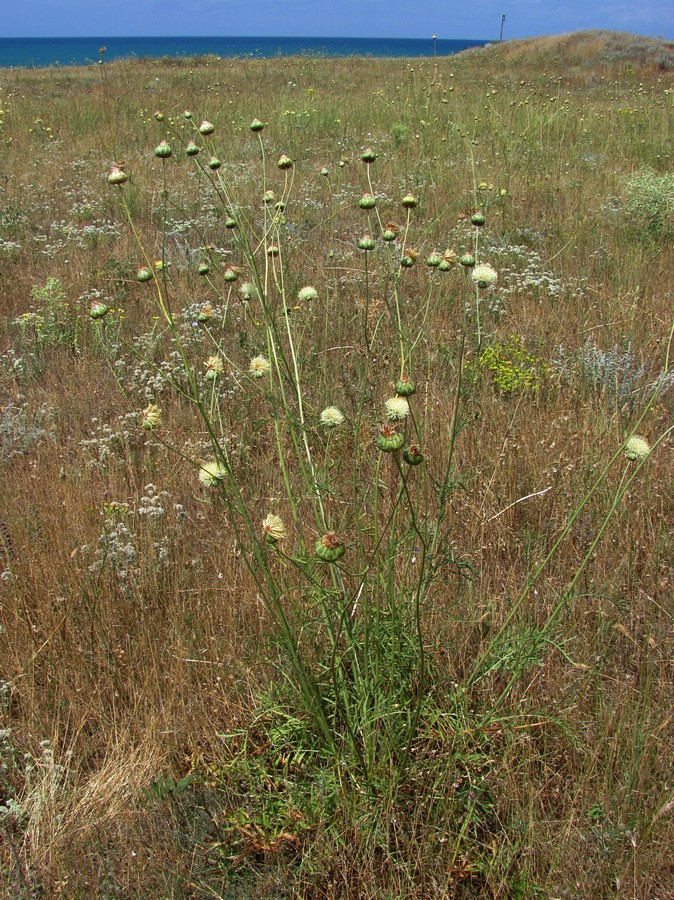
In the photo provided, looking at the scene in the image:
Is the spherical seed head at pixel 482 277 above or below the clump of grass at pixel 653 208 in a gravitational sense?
above

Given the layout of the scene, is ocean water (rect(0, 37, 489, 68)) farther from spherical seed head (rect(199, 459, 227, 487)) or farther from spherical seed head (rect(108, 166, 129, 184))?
spherical seed head (rect(199, 459, 227, 487))

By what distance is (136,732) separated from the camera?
1.74 metres

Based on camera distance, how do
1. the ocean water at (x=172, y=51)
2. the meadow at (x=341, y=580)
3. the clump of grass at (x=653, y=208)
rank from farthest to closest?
1. the ocean water at (x=172, y=51)
2. the clump of grass at (x=653, y=208)
3. the meadow at (x=341, y=580)

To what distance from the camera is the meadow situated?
1.41 m

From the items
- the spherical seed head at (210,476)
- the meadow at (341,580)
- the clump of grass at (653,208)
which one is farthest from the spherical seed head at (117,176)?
the clump of grass at (653,208)

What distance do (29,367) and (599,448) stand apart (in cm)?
299

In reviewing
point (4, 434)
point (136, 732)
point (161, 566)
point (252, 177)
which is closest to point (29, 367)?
point (4, 434)

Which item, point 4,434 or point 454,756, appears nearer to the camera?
point 454,756

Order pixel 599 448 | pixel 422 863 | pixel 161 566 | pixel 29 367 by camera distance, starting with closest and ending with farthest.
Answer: pixel 422 863, pixel 161 566, pixel 599 448, pixel 29 367

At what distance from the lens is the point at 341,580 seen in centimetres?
144

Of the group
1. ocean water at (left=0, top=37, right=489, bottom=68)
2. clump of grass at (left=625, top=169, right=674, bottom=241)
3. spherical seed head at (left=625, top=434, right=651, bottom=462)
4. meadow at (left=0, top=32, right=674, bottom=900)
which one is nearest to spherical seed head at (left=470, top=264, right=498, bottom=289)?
meadow at (left=0, top=32, right=674, bottom=900)

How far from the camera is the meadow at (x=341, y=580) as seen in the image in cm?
141

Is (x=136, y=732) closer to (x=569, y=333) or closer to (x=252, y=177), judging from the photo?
(x=569, y=333)

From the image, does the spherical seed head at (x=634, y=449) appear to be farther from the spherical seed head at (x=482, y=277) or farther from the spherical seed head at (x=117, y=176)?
the spherical seed head at (x=117, y=176)
